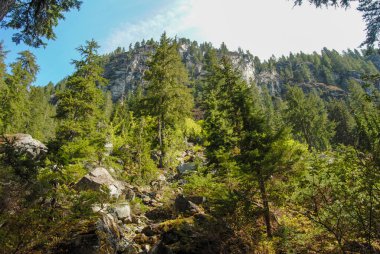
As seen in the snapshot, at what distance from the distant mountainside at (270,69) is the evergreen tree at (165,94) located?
93264 millimetres

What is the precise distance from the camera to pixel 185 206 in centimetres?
1160

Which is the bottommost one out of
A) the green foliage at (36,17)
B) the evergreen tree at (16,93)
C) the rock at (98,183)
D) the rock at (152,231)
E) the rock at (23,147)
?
the rock at (152,231)

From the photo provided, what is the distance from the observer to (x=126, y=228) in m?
10.8

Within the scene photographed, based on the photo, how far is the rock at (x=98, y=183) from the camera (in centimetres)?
1334

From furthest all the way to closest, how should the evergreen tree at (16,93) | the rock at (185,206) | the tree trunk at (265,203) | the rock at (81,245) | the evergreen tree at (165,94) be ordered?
the evergreen tree at (16,93) < the evergreen tree at (165,94) < the rock at (185,206) < the tree trunk at (265,203) < the rock at (81,245)

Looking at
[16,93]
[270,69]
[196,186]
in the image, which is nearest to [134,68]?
[270,69]

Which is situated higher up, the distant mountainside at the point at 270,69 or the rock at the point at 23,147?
the distant mountainside at the point at 270,69

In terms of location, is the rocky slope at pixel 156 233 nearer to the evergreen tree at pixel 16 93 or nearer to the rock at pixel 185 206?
the rock at pixel 185 206

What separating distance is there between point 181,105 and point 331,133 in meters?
36.5

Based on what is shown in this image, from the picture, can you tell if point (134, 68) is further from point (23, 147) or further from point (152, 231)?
point (152, 231)

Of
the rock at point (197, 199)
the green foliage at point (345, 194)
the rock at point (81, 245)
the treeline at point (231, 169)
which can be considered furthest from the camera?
the rock at point (197, 199)

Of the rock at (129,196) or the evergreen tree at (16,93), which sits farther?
the evergreen tree at (16,93)

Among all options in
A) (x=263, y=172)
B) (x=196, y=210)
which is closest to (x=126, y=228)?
(x=196, y=210)

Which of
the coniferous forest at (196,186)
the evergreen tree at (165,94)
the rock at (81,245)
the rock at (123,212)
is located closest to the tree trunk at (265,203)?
the coniferous forest at (196,186)
